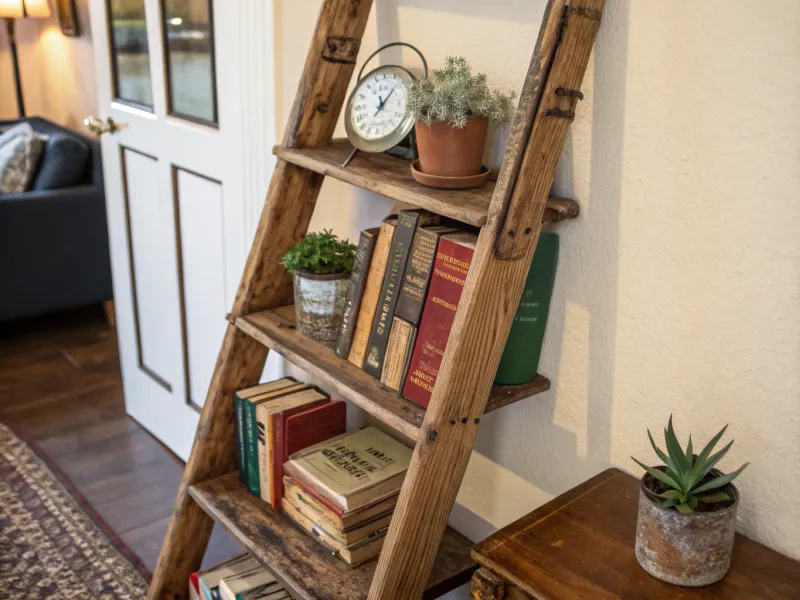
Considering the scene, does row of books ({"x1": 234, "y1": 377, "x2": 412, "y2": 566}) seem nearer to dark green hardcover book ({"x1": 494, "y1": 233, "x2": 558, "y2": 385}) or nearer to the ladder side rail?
the ladder side rail

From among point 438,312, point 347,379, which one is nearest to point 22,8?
point 347,379

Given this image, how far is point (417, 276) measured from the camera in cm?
120

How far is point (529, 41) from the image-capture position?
1205mm

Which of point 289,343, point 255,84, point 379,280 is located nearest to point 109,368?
point 255,84

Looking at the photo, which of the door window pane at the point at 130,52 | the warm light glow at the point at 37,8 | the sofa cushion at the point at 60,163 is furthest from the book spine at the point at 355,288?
the warm light glow at the point at 37,8

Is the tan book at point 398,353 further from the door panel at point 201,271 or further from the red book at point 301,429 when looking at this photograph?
the door panel at point 201,271

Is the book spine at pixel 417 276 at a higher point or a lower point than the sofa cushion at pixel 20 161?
higher

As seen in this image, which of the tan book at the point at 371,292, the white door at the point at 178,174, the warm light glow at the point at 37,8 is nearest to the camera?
the tan book at the point at 371,292

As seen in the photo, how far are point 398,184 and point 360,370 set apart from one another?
0.32 metres

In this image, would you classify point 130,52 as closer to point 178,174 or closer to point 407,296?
point 178,174

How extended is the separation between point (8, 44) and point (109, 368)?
2.42 metres

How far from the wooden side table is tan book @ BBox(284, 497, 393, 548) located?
0.37 meters

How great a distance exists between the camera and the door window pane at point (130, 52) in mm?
2232

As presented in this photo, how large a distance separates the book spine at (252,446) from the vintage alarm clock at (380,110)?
565mm
